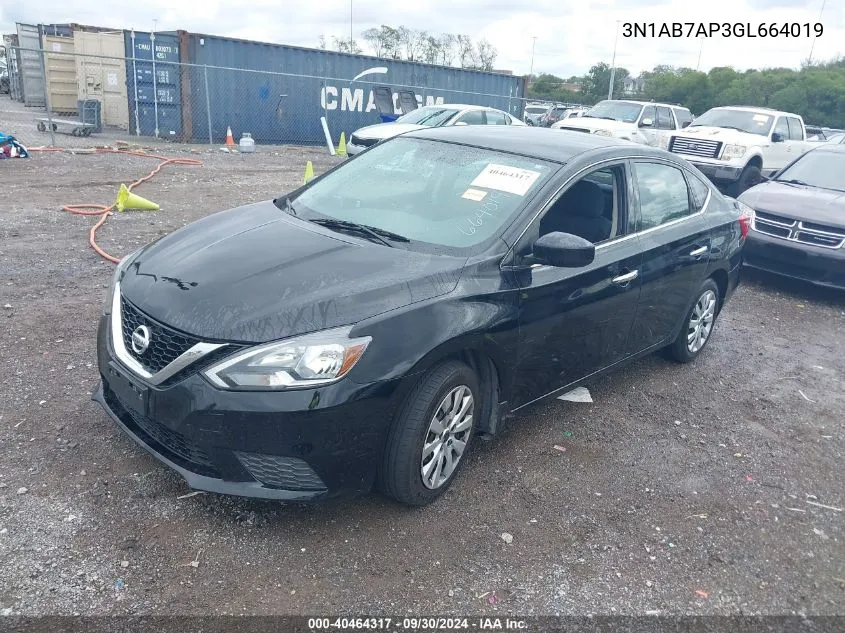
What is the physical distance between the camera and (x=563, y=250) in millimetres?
3479

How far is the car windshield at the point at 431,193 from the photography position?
12.1 feet

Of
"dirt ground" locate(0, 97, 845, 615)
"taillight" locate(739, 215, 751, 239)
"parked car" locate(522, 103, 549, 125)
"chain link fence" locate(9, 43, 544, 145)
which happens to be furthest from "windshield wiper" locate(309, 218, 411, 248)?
"parked car" locate(522, 103, 549, 125)

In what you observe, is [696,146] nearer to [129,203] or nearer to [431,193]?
[129,203]

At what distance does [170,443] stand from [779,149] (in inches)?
585

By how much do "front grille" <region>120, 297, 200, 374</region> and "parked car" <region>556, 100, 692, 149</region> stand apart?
550 inches

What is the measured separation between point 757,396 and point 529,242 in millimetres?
2636

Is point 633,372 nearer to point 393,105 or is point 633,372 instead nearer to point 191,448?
point 191,448

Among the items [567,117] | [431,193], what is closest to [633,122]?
[567,117]

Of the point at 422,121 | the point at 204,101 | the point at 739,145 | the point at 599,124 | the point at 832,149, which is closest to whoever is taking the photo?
the point at 832,149

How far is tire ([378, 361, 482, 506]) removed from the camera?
3.11 meters

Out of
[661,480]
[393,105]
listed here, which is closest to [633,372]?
[661,480]

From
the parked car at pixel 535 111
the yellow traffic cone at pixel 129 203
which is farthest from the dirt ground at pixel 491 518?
the parked car at pixel 535 111

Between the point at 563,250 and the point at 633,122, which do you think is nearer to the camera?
the point at 563,250

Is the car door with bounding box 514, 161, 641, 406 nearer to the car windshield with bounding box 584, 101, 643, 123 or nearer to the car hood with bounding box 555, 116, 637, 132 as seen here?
the car hood with bounding box 555, 116, 637, 132
